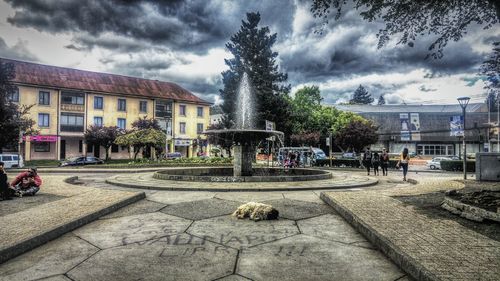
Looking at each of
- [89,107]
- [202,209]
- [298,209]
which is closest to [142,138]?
[89,107]

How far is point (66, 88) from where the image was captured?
1777 inches

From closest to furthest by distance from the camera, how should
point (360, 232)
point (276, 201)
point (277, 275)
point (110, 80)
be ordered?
point (277, 275), point (360, 232), point (276, 201), point (110, 80)

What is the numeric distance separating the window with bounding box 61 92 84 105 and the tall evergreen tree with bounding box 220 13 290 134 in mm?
19484

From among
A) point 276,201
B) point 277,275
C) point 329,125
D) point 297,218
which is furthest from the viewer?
point 329,125

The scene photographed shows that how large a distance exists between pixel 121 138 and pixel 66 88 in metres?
14.0

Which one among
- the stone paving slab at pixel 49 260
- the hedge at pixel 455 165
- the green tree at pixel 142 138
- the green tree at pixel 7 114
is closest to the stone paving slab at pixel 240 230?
the stone paving slab at pixel 49 260

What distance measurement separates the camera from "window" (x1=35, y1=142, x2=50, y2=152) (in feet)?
144

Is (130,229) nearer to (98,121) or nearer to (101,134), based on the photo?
(101,134)

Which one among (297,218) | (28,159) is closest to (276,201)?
(297,218)

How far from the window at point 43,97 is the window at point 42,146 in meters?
5.13

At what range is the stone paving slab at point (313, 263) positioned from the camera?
422 cm

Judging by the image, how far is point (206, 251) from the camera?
516 centimetres

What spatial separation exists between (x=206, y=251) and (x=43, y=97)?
4741 centimetres

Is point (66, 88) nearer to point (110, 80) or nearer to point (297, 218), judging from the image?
point (110, 80)
